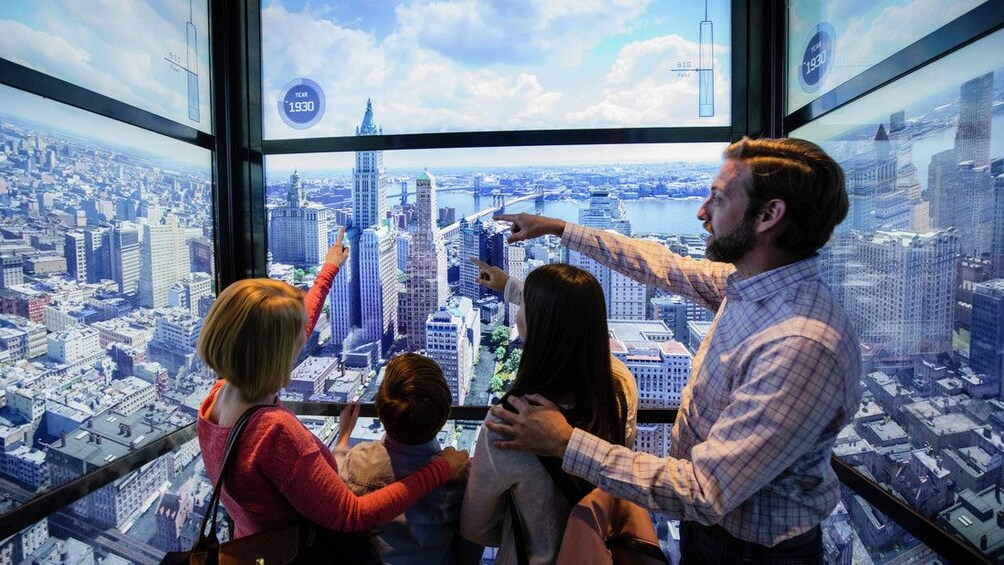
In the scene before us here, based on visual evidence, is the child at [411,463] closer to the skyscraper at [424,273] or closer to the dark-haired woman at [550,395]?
the dark-haired woman at [550,395]

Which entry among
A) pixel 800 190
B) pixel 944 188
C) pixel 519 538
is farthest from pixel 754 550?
pixel 944 188

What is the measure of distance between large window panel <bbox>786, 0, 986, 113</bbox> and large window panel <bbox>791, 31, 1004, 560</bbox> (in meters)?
0.12

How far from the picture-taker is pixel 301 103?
7.80 ft

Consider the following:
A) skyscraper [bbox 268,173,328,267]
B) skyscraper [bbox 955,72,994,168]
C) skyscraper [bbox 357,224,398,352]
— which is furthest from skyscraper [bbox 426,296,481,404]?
skyscraper [bbox 955,72,994,168]

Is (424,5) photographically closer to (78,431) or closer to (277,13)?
(277,13)

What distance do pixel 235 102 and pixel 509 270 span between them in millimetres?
1515

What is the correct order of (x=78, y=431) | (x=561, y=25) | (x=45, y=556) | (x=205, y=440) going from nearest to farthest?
(x=205, y=440)
(x=45, y=556)
(x=78, y=431)
(x=561, y=25)

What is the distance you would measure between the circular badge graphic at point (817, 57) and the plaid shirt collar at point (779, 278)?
3.75 feet

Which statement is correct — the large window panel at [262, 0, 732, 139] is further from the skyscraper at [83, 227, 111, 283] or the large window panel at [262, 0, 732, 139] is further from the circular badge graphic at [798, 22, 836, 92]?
the skyscraper at [83, 227, 111, 283]

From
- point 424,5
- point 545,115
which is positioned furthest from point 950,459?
point 424,5

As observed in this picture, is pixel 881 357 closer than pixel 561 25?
Yes

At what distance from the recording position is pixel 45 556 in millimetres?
1495

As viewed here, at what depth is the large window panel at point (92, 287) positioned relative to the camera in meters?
1.40

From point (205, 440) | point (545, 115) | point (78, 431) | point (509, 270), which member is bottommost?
point (78, 431)
